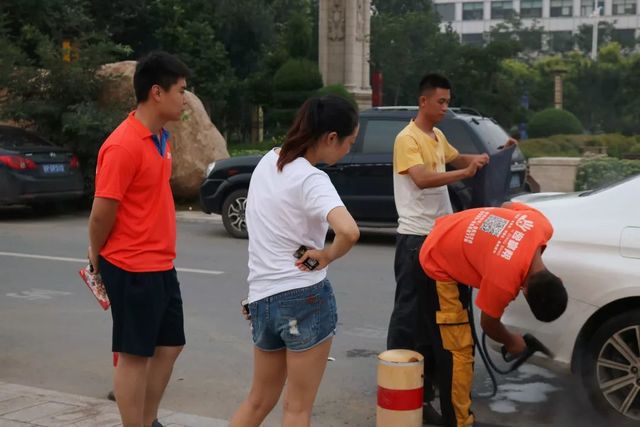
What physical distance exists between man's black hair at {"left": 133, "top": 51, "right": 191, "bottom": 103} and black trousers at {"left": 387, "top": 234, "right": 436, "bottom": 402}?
1735mm

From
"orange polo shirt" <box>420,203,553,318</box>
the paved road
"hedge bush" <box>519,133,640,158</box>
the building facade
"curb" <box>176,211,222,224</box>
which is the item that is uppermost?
the building facade

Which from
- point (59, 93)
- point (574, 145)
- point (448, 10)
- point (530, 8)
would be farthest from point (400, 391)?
point (448, 10)

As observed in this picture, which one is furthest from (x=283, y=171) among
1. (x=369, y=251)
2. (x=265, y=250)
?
(x=369, y=251)

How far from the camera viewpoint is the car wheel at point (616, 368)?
4.98 m

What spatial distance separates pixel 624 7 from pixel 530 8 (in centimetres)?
1249

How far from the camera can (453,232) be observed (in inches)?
178

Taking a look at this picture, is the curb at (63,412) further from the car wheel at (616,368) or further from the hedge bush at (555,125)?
the hedge bush at (555,125)

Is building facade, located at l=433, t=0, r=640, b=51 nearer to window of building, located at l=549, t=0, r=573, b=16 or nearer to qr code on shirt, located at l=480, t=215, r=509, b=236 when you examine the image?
window of building, located at l=549, t=0, r=573, b=16

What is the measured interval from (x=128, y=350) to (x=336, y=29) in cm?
3042

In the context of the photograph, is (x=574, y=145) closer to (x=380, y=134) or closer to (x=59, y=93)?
(x=59, y=93)

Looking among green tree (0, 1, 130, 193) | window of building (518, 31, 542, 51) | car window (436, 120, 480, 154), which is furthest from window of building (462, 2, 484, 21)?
car window (436, 120, 480, 154)

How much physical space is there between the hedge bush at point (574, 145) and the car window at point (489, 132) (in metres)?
12.1

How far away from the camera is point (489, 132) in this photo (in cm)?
1133

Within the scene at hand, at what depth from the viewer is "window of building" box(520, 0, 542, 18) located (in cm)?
10706
